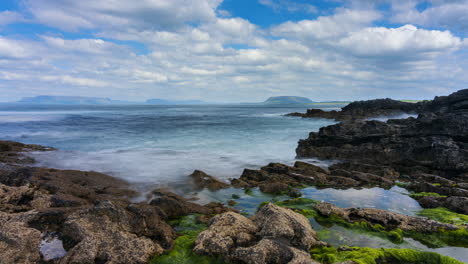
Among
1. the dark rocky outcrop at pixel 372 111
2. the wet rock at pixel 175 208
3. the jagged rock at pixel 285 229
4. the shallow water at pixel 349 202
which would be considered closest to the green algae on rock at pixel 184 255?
the wet rock at pixel 175 208

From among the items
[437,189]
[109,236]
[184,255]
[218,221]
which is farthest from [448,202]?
[109,236]

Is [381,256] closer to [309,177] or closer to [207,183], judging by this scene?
[309,177]

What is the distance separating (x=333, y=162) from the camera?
1689 cm

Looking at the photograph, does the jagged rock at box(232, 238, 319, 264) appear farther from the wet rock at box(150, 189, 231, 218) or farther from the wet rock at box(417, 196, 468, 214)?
the wet rock at box(417, 196, 468, 214)

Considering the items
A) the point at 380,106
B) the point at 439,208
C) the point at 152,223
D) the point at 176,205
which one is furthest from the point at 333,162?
the point at 380,106

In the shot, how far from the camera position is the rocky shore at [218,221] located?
536 centimetres

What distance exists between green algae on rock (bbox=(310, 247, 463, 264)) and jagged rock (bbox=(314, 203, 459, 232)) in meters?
1.69

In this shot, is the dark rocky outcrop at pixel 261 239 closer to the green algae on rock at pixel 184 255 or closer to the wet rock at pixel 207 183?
the green algae on rock at pixel 184 255

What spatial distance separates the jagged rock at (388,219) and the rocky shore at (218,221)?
3 centimetres

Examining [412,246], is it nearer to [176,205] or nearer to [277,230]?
[277,230]

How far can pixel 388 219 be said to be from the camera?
7.62 meters

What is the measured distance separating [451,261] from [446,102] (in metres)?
51.6

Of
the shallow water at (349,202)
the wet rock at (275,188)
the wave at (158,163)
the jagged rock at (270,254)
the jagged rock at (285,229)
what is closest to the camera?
the jagged rock at (270,254)

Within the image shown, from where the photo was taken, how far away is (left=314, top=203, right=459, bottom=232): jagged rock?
23.4ft
